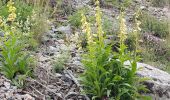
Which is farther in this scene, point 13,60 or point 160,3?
point 160,3

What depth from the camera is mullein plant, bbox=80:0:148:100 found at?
168 inches

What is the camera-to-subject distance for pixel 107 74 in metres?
4.33

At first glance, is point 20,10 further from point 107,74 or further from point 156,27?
point 156,27

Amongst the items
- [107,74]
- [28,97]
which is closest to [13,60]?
[28,97]

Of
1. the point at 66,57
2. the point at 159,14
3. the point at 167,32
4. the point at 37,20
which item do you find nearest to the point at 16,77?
the point at 66,57

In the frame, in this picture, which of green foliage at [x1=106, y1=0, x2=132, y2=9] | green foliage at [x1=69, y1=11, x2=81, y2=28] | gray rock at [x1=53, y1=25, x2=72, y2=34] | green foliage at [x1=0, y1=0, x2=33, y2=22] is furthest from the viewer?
green foliage at [x1=106, y1=0, x2=132, y2=9]

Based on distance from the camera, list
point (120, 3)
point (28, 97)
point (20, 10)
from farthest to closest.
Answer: point (120, 3)
point (20, 10)
point (28, 97)

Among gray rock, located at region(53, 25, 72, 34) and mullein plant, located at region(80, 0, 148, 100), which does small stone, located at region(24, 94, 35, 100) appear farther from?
gray rock, located at region(53, 25, 72, 34)

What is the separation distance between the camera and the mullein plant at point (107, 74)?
427 centimetres

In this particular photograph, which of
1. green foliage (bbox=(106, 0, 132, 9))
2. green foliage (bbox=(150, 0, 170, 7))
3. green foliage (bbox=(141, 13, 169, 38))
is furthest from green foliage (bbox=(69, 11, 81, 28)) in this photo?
green foliage (bbox=(150, 0, 170, 7))

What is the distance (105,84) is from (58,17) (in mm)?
2989

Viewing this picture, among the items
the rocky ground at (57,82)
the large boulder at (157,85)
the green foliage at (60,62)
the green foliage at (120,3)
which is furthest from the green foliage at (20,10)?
the green foliage at (120,3)

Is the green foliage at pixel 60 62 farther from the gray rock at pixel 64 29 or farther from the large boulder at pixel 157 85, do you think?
the gray rock at pixel 64 29

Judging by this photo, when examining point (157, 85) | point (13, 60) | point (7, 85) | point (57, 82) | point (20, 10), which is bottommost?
point (157, 85)
